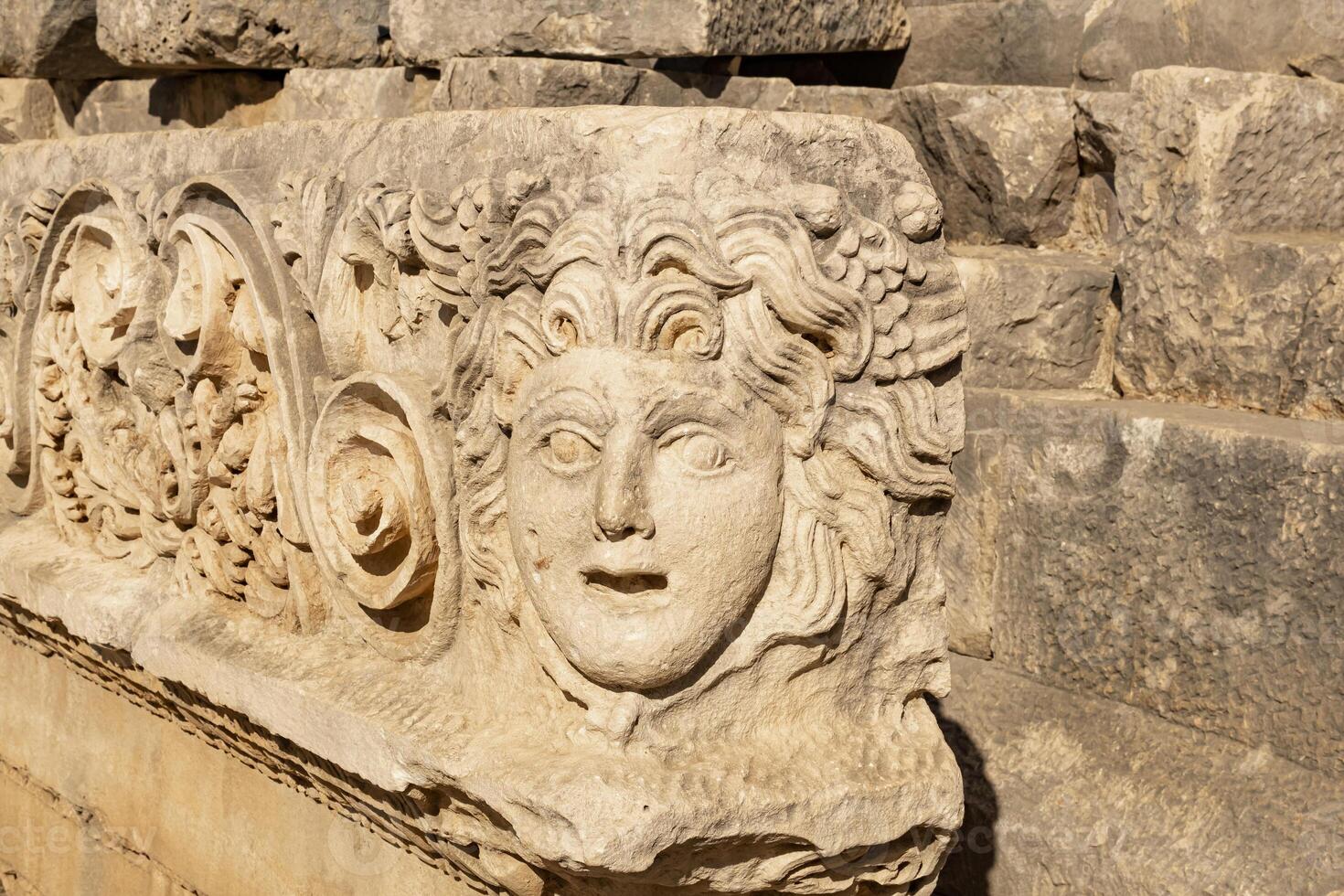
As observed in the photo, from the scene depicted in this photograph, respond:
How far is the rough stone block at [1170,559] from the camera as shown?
102 inches

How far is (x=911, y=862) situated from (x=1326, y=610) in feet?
3.60

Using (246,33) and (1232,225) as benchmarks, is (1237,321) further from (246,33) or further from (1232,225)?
(246,33)

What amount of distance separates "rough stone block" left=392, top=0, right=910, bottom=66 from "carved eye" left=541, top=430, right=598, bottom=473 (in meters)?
1.42

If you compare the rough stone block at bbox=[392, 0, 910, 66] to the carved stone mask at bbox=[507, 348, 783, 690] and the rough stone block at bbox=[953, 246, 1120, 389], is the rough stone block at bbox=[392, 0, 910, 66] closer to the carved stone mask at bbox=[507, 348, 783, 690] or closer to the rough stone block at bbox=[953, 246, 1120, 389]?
the rough stone block at bbox=[953, 246, 1120, 389]

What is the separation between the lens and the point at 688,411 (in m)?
1.61

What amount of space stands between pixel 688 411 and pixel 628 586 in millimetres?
201

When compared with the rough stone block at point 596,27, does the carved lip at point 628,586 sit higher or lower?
lower

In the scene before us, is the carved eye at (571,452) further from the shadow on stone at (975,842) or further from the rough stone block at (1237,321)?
the rough stone block at (1237,321)

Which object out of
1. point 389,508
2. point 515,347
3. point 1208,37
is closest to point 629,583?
point 515,347

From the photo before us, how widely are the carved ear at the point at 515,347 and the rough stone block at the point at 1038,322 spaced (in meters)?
1.63

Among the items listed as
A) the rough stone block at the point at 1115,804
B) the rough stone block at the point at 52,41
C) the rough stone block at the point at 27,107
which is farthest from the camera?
the rough stone block at the point at 27,107

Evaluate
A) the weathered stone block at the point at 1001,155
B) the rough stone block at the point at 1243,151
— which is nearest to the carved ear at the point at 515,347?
the rough stone block at the point at 1243,151

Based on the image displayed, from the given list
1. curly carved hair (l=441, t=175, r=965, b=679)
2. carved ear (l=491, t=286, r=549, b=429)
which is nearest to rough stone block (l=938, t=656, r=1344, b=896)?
curly carved hair (l=441, t=175, r=965, b=679)

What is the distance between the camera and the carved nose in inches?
62.3
